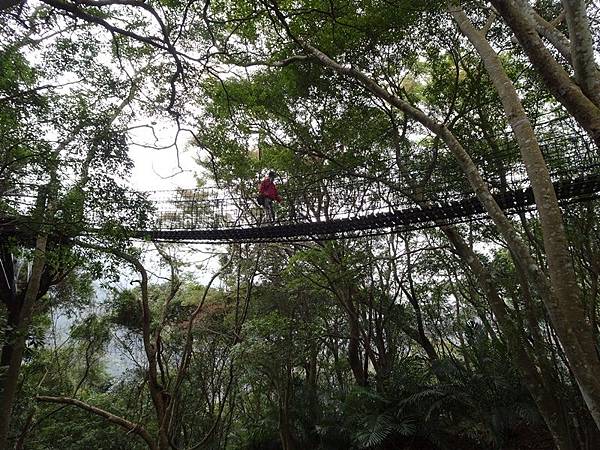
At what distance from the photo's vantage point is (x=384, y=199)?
3141 mm

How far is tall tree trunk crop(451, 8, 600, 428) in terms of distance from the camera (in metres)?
1.40

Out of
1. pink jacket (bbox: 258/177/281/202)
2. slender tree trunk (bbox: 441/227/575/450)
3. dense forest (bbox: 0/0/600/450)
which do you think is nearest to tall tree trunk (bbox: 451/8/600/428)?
dense forest (bbox: 0/0/600/450)

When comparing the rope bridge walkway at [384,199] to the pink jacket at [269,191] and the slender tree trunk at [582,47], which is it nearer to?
the pink jacket at [269,191]

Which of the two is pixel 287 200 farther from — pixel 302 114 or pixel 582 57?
pixel 582 57

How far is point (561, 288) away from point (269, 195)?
8.74ft

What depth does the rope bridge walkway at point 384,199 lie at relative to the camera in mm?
2312

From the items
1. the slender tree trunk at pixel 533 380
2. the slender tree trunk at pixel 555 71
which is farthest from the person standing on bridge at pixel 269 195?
the slender tree trunk at pixel 555 71

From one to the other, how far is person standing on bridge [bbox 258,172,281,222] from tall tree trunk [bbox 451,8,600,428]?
91.4 inches

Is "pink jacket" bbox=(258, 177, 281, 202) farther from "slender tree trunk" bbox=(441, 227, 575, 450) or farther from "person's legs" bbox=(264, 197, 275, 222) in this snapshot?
"slender tree trunk" bbox=(441, 227, 575, 450)

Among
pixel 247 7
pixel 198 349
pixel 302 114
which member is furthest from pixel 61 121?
pixel 198 349

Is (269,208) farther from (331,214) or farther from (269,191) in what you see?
(331,214)

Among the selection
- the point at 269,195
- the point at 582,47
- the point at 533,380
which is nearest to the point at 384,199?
the point at 269,195

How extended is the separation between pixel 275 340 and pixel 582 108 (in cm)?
344

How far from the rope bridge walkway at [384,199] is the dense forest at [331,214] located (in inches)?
1.4
